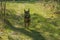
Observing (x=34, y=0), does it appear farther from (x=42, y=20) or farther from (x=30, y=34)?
(x=30, y=34)

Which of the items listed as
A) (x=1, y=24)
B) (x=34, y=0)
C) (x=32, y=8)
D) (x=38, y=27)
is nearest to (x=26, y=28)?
(x=38, y=27)

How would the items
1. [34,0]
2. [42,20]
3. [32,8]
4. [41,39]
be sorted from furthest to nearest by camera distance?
[34,0]
[32,8]
[42,20]
[41,39]

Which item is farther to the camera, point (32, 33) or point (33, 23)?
point (33, 23)

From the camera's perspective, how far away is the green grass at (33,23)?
28.5 ft

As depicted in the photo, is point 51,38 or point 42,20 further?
point 42,20

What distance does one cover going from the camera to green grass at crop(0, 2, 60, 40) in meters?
8.67

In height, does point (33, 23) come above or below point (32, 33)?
above

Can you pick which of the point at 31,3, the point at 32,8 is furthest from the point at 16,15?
the point at 31,3

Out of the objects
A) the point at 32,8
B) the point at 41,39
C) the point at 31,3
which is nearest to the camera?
the point at 41,39

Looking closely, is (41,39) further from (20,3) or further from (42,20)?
(20,3)

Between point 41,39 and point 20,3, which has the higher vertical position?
point 20,3

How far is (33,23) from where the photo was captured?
10266 mm

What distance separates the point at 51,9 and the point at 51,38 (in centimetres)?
429

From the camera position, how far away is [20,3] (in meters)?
13.0
